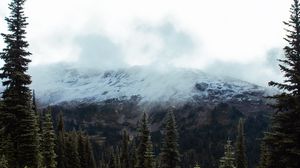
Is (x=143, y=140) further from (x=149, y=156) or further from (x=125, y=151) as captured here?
(x=125, y=151)

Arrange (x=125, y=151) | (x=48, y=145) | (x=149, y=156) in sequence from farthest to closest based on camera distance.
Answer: (x=125, y=151) → (x=48, y=145) → (x=149, y=156)

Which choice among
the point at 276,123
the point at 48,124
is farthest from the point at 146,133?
the point at 276,123

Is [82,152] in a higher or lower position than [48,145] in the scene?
lower

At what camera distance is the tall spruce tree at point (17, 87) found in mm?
37844

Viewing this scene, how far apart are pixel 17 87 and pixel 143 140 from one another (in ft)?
81.0

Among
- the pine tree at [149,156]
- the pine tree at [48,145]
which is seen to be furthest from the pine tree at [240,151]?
the pine tree at [48,145]

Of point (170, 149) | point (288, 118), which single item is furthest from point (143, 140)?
point (288, 118)

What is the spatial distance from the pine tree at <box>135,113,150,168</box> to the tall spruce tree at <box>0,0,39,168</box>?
838 inches

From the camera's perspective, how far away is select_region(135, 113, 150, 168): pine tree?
2332 inches

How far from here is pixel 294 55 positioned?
25.7 m

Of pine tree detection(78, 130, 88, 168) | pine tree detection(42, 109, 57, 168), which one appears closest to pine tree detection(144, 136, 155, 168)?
pine tree detection(42, 109, 57, 168)

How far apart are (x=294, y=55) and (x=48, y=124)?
36.8 metres

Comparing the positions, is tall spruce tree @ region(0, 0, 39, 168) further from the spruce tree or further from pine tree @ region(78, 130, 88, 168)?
pine tree @ region(78, 130, 88, 168)

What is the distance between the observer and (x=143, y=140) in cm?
6025
